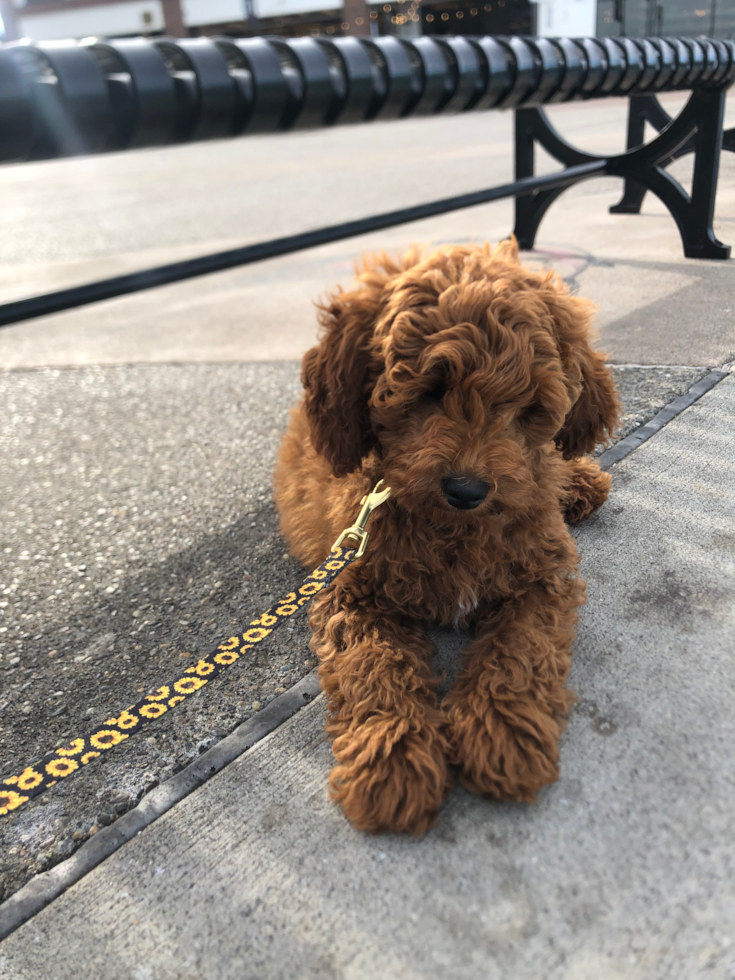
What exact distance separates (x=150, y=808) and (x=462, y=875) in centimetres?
78

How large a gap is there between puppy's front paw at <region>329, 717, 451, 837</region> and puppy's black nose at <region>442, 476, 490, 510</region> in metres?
0.55

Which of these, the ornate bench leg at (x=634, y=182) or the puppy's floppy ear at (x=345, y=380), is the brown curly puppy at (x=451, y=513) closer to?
the puppy's floppy ear at (x=345, y=380)

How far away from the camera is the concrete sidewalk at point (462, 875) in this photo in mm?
1446

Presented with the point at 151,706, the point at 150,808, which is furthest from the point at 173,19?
the point at 150,808

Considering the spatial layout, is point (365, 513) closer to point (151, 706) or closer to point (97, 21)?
point (151, 706)

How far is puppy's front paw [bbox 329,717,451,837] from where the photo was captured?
1.69 m

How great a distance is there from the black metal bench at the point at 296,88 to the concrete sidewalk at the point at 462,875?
1.95 meters

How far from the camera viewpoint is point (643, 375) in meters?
3.95

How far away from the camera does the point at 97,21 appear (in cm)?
4350

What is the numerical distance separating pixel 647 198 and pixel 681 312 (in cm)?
329

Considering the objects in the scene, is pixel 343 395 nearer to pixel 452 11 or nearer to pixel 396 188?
pixel 396 188

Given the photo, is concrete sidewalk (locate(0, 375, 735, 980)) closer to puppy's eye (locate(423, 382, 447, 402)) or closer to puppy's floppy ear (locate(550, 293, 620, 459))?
puppy's floppy ear (locate(550, 293, 620, 459))

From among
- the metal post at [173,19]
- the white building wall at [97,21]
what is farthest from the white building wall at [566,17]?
the white building wall at [97,21]

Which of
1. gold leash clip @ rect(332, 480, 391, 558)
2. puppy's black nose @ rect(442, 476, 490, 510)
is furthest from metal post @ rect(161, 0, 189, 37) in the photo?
puppy's black nose @ rect(442, 476, 490, 510)
